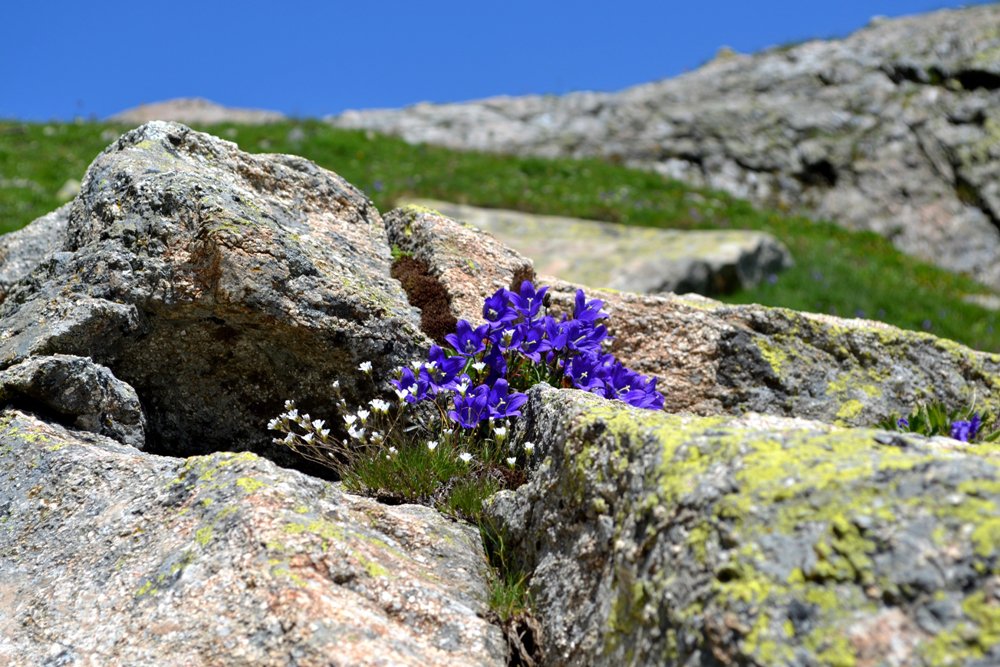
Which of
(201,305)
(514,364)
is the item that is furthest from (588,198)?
(201,305)

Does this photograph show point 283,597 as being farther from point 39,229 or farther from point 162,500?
point 39,229

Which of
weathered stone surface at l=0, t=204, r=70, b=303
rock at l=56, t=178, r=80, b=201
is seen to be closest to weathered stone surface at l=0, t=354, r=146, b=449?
weathered stone surface at l=0, t=204, r=70, b=303

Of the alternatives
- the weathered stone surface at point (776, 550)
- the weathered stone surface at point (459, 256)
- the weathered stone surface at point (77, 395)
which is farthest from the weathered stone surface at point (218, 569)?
the weathered stone surface at point (459, 256)

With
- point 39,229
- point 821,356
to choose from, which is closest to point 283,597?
point 821,356

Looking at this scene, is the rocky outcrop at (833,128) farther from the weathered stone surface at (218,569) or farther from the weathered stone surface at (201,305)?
the weathered stone surface at (218,569)

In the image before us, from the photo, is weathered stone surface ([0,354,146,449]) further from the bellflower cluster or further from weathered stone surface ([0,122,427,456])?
the bellflower cluster
